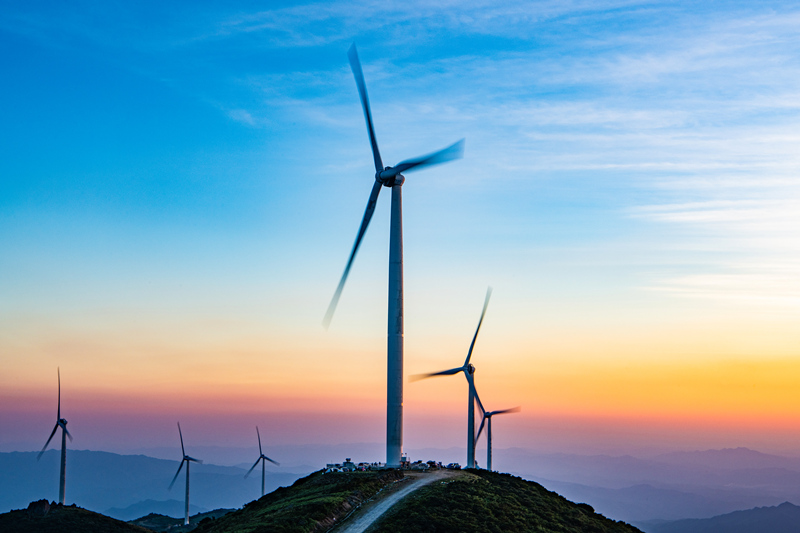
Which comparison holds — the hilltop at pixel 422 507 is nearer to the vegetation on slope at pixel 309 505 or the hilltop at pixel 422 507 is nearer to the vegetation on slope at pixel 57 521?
the vegetation on slope at pixel 309 505

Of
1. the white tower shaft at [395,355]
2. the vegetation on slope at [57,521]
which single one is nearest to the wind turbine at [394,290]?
the white tower shaft at [395,355]

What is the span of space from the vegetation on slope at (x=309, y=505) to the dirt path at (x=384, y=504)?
4.67 ft

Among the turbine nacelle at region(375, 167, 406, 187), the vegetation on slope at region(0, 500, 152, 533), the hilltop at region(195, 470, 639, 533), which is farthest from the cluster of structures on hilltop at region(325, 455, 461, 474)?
the vegetation on slope at region(0, 500, 152, 533)

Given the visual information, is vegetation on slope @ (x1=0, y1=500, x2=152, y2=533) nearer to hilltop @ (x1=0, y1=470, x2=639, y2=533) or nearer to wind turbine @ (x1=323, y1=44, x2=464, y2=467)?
hilltop @ (x1=0, y1=470, x2=639, y2=533)

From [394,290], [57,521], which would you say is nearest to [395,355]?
[394,290]

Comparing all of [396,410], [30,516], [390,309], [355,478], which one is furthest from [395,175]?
[30,516]

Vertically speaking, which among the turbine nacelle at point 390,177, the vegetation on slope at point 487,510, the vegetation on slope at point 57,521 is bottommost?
the vegetation on slope at point 57,521

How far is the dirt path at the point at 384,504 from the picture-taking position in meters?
64.2

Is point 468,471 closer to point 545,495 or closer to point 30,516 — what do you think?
point 545,495

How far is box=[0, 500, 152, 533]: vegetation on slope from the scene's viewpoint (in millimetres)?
122125

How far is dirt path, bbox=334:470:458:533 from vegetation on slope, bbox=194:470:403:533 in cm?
142

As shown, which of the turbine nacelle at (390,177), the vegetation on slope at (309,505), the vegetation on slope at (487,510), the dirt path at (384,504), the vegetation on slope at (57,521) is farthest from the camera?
the vegetation on slope at (57,521)

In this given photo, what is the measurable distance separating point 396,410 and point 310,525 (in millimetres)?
22843

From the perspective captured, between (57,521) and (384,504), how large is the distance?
84.2m
